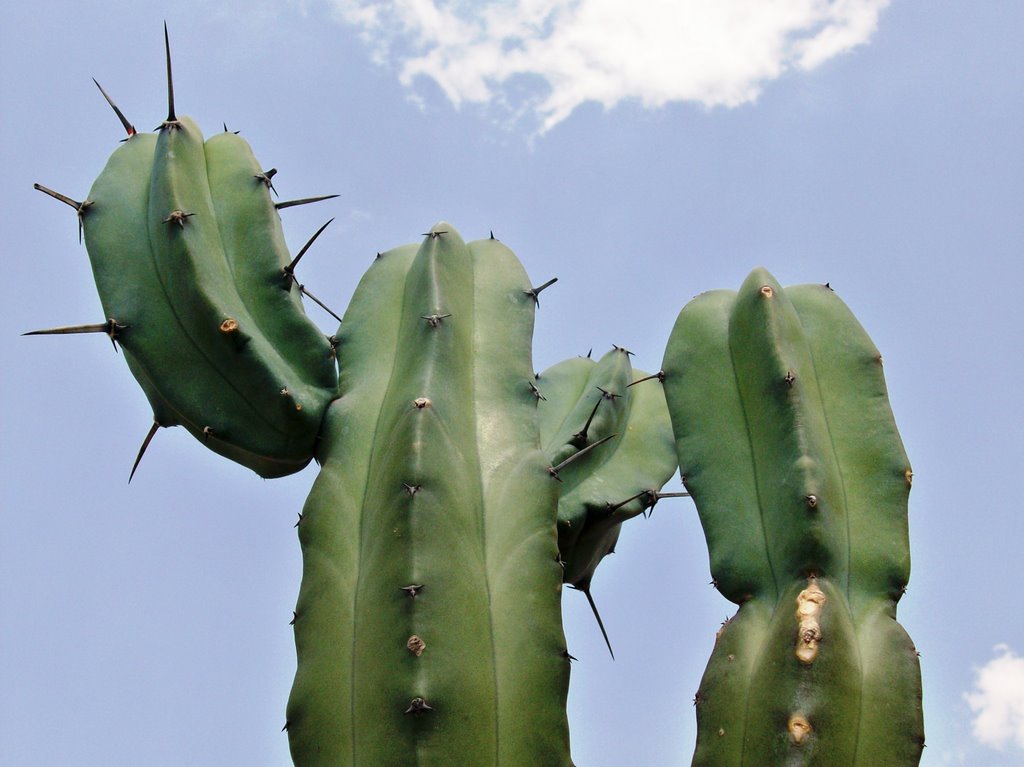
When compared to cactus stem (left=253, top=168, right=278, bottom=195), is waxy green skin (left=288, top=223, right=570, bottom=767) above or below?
below

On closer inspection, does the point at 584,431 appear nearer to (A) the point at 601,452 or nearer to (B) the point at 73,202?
(A) the point at 601,452

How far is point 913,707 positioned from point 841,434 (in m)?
0.94

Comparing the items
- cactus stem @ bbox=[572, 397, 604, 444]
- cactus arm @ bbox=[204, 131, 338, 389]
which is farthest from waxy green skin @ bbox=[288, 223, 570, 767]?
cactus stem @ bbox=[572, 397, 604, 444]

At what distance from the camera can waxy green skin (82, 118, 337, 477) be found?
3.74 metres

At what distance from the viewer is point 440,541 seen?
3.42 m

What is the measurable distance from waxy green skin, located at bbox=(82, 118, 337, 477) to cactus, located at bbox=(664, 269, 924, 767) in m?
1.38

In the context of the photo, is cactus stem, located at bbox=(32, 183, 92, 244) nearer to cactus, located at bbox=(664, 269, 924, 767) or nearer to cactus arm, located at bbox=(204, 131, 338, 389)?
cactus arm, located at bbox=(204, 131, 338, 389)

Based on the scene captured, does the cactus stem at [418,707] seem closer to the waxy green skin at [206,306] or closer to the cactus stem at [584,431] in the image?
the waxy green skin at [206,306]

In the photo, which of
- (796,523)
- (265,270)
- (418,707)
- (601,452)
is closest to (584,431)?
(601,452)

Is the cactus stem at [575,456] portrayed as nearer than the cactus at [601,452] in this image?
Yes

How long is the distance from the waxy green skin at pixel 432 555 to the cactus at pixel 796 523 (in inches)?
23.1

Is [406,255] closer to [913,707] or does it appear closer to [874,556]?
[874,556]

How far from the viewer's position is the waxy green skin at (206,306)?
374 cm

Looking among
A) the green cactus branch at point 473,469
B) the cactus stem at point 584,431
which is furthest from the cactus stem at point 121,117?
the cactus stem at point 584,431
